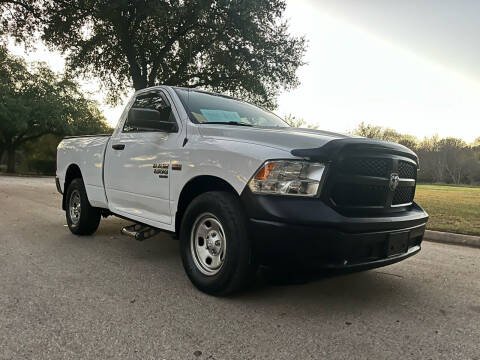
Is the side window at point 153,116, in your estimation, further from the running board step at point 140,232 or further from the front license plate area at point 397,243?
the front license plate area at point 397,243

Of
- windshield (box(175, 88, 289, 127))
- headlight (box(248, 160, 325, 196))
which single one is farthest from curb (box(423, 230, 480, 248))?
headlight (box(248, 160, 325, 196))

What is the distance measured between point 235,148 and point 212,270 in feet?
3.54

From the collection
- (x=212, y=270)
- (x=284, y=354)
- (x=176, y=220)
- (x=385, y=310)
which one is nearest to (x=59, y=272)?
(x=176, y=220)

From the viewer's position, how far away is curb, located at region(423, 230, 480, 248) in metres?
6.36

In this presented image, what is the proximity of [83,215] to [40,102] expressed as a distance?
27.9 m

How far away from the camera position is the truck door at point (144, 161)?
3896 millimetres

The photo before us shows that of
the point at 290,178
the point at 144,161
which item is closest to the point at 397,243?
the point at 290,178

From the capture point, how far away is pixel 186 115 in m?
3.95

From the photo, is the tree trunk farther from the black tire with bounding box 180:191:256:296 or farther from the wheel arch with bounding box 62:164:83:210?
the black tire with bounding box 180:191:256:296

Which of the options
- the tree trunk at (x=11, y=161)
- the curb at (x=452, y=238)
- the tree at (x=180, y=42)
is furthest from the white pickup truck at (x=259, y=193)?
the tree trunk at (x=11, y=161)

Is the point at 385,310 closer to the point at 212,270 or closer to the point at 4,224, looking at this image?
the point at 212,270

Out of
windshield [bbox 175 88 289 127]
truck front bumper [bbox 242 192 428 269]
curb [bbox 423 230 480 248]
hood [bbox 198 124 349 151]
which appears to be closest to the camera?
truck front bumper [bbox 242 192 428 269]

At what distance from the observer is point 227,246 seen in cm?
309

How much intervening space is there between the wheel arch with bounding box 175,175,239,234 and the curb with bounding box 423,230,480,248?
490 cm
